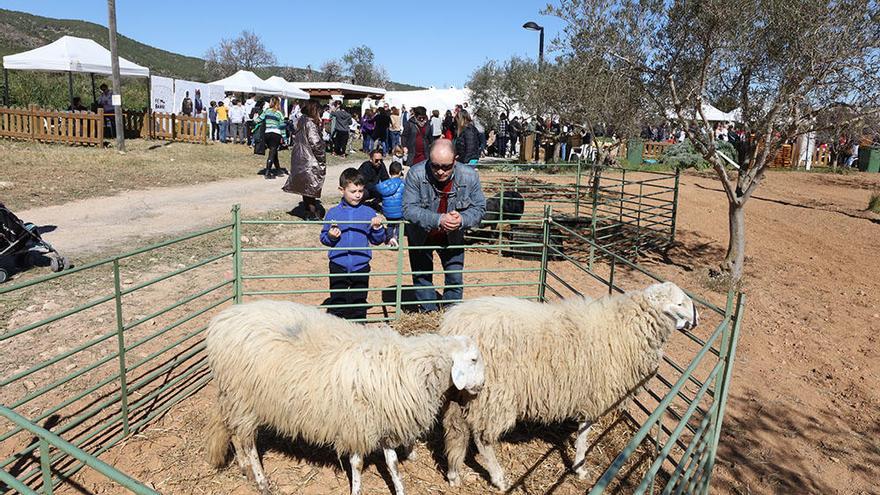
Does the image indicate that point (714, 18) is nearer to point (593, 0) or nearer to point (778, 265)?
point (593, 0)

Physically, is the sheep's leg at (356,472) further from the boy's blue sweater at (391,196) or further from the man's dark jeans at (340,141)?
the man's dark jeans at (340,141)

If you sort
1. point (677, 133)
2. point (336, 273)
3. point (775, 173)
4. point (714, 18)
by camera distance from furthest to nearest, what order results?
point (677, 133) < point (775, 173) < point (714, 18) < point (336, 273)

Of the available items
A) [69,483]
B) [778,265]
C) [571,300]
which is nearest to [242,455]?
[69,483]

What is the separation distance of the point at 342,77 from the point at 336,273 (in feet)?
249

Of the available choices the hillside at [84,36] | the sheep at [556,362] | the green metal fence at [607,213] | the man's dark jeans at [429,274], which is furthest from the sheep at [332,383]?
the hillside at [84,36]

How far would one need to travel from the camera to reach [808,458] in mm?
4891

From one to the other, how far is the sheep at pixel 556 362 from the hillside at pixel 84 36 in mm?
64853

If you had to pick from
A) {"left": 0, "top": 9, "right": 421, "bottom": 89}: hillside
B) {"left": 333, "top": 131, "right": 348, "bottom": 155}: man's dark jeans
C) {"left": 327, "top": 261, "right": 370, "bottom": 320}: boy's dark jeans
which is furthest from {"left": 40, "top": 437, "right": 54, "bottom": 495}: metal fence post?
{"left": 0, "top": 9, "right": 421, "bottom": 89}: hillside

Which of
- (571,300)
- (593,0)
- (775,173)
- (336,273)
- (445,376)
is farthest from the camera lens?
(775,173)

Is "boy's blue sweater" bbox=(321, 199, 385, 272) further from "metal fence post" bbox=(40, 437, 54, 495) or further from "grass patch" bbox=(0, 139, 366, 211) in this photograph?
"grass patch" bbox=(0, 139, 366, 211)

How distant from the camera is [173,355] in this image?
5316 mm

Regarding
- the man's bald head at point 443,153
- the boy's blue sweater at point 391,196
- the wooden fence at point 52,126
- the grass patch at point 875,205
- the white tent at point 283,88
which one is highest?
the white tent at point 283,88

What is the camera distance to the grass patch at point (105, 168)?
38.3 ft

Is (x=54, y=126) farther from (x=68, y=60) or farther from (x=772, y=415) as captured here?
(x=772, y=415)
